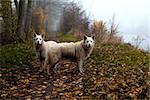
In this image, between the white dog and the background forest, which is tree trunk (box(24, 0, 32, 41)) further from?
the white dog

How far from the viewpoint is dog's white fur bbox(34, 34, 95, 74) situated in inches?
391

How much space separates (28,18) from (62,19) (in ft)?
23.4

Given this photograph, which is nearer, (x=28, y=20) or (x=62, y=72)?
(x=62, y=72)

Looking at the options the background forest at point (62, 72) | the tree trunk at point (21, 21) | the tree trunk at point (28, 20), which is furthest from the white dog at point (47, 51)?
the tree trunk at point (28, 20)

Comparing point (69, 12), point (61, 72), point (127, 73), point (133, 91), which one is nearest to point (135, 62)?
point (127, 73)

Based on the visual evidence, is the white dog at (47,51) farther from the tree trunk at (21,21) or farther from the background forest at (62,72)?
the tree trunk at (21,21)

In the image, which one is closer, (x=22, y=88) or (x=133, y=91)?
(x=133, y=91)

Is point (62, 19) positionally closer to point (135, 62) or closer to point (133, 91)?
point (135, 62)

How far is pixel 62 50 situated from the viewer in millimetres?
9984

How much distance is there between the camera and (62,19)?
23.4m

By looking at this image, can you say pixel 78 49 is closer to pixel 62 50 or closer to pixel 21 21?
pixel 62 50

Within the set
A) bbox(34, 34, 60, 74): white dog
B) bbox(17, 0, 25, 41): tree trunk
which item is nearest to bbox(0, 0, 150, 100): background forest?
bbox(17, 0, 25, 41): tree trunk

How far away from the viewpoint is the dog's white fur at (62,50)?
391 inches

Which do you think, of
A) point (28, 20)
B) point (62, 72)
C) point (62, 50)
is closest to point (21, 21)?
point (28, 20)
